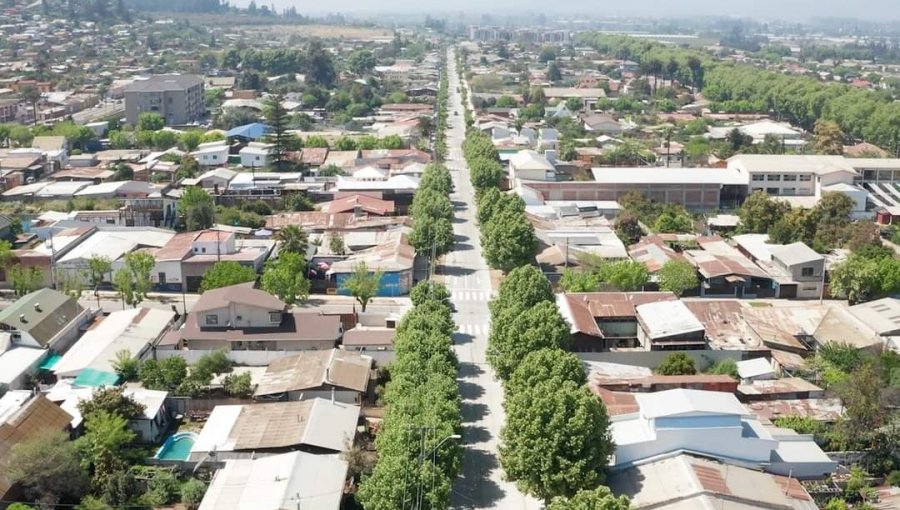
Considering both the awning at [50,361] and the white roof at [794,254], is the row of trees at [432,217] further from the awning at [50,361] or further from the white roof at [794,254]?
the awning at [50,361]

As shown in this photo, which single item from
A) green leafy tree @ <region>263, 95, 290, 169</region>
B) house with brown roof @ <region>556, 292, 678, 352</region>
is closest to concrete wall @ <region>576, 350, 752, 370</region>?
house with brown roof @ <region>556, 292, 678, 352</region>

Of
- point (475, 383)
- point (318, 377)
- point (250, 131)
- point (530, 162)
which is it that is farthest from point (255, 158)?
point (318, 377)

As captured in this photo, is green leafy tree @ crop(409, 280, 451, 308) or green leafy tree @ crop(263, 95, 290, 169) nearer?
green leafy tree @ crop(409, 280, 451, 308)

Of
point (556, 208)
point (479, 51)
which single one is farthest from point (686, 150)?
point (479, 51)

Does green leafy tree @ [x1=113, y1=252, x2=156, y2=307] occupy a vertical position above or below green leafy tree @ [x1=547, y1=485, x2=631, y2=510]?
below

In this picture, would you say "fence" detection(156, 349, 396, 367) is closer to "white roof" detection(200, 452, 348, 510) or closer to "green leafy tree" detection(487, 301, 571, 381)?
"green leafy tree" detection(487, 301, 571, 381)
